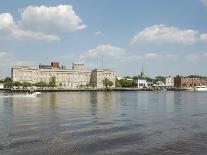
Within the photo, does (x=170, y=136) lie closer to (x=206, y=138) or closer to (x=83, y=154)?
(x=206, y=138)

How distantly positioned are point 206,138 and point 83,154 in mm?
11094

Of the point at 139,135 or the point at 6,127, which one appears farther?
the point at 6,127

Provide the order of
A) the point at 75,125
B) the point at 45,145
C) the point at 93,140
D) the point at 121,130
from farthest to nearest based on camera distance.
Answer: the point at 75,125 → the point at 121,130 → the point at 93,140 → the point at 45,145

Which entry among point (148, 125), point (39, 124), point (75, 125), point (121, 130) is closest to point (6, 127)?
point (39, 124)

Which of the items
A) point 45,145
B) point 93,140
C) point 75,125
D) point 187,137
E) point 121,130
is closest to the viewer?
point 45,145

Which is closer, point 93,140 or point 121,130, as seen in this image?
point 93,140

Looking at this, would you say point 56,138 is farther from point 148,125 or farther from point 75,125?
point 148,125

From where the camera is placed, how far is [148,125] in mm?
38469

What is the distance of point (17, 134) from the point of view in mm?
31594

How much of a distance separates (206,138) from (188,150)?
17.1ft

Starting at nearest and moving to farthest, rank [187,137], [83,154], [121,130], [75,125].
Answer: [83,154] < [187,137] < [121,130] < [75,125]

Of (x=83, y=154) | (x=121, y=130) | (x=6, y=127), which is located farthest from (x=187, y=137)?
(x=6, y=127)

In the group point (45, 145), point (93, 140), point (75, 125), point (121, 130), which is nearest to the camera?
point (45, 145)

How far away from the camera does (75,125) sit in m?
38.0
